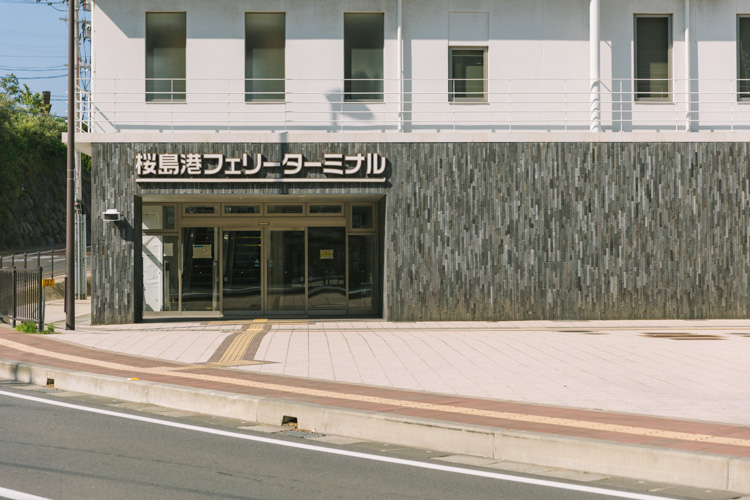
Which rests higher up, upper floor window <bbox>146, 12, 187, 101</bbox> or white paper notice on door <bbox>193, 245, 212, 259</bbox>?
upper floor window <bbox>146, 12, 187, 101</bbox>

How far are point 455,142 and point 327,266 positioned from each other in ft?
16.9

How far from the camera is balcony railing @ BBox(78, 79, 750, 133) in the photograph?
21.8 m

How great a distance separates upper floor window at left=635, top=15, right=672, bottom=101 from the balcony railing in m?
0.23

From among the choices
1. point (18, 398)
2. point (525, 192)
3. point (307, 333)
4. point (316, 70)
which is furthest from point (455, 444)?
point (316, 70)

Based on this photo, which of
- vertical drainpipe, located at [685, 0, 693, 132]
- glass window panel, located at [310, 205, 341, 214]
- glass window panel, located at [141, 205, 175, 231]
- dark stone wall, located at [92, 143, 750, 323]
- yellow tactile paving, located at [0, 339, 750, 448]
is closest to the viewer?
yellow tactile paving, located at [0, 339, 750, 448]

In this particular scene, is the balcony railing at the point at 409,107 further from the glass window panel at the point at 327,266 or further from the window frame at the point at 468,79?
the glass window panel at the point at 327,266

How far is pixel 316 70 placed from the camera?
2198cm

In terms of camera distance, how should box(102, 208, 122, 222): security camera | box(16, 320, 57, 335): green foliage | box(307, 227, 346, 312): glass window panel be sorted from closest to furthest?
1. box(16, 320, 57, 335): green foliage
2. box(102, 208, 122, 222): security camera
3. box(307, 227, 346, 312): glass window panel

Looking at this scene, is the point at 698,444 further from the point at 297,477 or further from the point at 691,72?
the point at 691,72

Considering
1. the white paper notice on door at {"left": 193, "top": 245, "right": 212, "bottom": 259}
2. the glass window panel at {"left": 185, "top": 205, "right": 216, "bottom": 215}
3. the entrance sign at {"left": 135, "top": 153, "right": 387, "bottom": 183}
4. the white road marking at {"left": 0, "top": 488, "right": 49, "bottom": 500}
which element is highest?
the entrance sign at {"left": 135, "top": 153, "right": 387, "bottom": 183}

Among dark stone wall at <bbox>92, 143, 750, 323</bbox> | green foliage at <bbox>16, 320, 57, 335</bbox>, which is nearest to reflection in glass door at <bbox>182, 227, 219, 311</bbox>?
dark stone wall at <bbox>92, 143, 750, 323</bbox>

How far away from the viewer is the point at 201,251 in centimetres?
2352

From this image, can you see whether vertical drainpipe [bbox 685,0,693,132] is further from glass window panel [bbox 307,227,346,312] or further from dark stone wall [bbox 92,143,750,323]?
glass window panel [bbox 307,227,346,312]

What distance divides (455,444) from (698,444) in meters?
1.99
